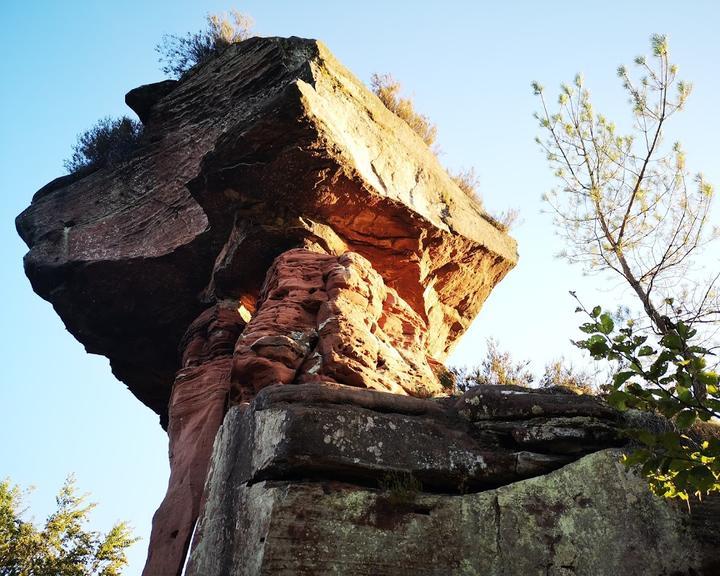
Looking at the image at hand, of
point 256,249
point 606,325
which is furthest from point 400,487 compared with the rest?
point 256,249

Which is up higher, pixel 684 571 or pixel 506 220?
pixel 506 220

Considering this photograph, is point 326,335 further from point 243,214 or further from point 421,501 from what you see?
point 243,214

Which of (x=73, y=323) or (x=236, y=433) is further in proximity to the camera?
(x=73, y=323)

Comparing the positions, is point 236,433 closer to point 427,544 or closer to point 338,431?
point 338,431

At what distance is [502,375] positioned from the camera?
37.4 feet

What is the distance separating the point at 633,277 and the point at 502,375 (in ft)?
8.89

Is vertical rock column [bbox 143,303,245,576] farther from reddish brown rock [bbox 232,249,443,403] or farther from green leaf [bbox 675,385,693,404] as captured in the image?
green leaf [bbox 675,385,693,404]

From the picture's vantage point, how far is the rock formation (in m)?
5.62

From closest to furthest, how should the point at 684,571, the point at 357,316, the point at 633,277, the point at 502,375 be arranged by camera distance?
the point at 684,571
the point at 357,316
the point at 633,277
the point at 502,375

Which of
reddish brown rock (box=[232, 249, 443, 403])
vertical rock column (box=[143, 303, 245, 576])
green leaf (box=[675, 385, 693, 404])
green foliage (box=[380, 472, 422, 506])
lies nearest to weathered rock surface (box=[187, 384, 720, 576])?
green foliage (box=[380, 472, 422, 506])

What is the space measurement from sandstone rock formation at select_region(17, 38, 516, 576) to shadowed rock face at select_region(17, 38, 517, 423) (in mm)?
38

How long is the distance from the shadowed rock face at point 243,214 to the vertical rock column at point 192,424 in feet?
3.04

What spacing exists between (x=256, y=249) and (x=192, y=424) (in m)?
3.15

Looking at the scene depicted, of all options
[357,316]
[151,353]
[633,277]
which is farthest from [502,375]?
[151,353]
